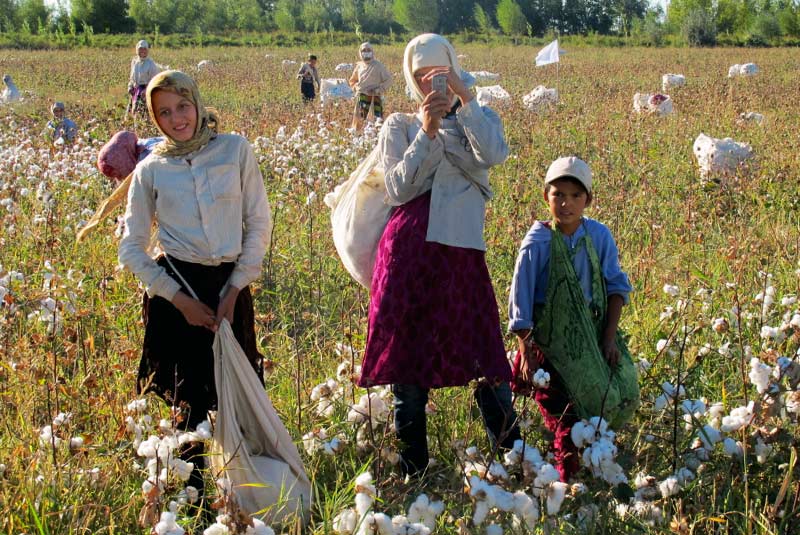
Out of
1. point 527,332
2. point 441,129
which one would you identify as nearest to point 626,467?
point 527,332

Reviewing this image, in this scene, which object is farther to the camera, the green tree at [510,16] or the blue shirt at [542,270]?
the green tree at [510,16]

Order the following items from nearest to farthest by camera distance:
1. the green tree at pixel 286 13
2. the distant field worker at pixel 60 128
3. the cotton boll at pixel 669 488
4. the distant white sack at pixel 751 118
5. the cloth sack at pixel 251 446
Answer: the cotton boll at pixel 669 488, the cloth sack at pixel 251 446, the distant field worker at pixel 60 128, the distant white sack at pixel 751 118, the green tree at pixel 286 13

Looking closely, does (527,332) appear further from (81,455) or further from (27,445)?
(27,445)

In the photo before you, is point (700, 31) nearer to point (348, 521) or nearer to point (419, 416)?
point (419, 416)

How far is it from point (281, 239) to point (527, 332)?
2882 millimetres

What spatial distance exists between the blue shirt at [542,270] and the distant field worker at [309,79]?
41.4 feet

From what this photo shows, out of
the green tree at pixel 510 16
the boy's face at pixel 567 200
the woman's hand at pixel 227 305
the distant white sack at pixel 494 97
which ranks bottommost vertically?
the distant white sack at pixel 494 97

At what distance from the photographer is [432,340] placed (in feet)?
8.93

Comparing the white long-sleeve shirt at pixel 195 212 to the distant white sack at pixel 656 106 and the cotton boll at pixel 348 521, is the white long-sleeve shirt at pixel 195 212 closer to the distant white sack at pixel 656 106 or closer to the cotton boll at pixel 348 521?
the cotton boll at pixel 348 521

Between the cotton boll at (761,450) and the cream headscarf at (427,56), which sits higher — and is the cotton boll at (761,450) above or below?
below

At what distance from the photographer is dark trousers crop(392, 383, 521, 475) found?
2.79 metres

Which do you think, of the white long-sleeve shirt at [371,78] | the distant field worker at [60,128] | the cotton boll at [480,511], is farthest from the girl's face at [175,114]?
the white long-sleeve shirt at [371,78]

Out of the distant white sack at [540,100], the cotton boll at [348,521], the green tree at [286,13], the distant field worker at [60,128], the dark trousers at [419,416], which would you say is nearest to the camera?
the cotton boll at [348,521]

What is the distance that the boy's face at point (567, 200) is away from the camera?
2766 millimetres
